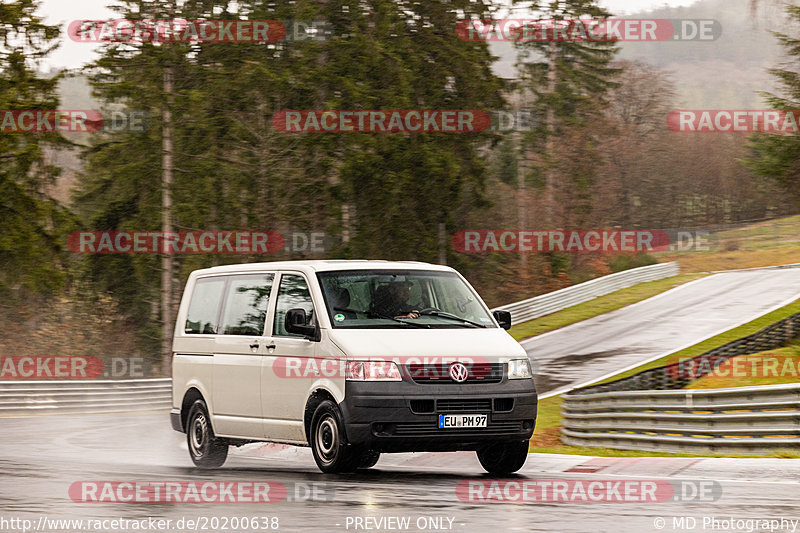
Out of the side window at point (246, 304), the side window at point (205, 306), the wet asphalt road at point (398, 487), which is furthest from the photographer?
the side window at point (205, 306)

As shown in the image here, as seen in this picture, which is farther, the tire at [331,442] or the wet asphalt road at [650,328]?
the wet asphalt road at [650,328]

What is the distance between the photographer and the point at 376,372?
10539 mm

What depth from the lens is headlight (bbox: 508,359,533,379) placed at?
11.0 metres

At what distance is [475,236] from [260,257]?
46.2ft

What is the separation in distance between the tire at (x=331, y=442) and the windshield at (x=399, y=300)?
0.86 metres

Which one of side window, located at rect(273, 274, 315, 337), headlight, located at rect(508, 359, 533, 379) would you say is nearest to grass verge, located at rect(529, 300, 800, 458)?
headlight, located at rect(508, 359, 533, 379)

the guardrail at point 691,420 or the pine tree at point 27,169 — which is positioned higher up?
the pine tree at point 27,169

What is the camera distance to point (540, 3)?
5759cm

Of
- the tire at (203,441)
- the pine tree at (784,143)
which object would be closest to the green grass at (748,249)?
the pine tree at (784,143)

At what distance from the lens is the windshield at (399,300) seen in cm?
1128

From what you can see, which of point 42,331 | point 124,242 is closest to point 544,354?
point 124,242

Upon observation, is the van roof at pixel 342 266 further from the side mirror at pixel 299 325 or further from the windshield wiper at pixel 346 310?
the side mirror at pixel 299 325

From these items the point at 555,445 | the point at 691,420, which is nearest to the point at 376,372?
the point at 691,420

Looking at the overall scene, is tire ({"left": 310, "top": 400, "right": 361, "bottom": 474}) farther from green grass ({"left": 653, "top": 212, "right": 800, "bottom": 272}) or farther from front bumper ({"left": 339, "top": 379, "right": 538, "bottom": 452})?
green grass ({"left": 653, "top": 212, "right": 800, "bottom": 272})
